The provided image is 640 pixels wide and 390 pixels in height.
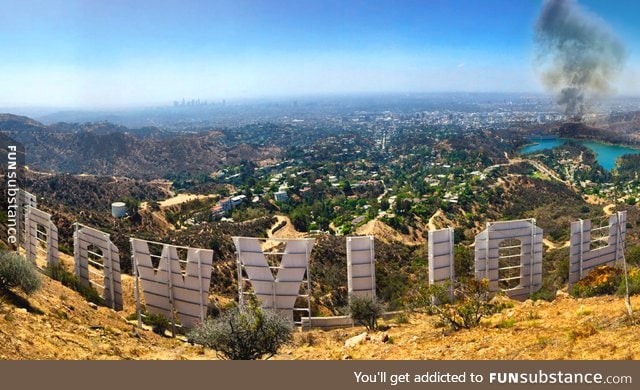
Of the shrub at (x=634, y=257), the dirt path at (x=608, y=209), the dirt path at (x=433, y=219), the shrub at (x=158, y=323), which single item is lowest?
the dirt path at (x=433, y=219)

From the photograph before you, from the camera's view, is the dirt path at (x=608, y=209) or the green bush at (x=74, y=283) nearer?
the green bush at (x=74, y=283)

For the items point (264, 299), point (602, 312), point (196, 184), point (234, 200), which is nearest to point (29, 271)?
point (264, 299)

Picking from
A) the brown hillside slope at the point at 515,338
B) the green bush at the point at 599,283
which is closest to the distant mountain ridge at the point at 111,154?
the brown hillside slope at the point at 515,338

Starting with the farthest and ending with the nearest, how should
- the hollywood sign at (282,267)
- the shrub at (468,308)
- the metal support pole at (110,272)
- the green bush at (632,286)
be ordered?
the metal support pole at (110,272) → the hollywood sign at (282,267) → the green bush at (632,286) → the shrub at (468,308)

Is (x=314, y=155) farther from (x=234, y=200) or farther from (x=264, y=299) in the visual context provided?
(x=264, y=299)

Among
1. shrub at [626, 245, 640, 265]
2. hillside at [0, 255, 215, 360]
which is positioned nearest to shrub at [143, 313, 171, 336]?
hillside at [0, 255, 215, 360]

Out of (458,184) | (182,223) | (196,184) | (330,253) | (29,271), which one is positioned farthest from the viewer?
(196,184)

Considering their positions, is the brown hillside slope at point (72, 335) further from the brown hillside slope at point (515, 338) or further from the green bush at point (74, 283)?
the brown hillside slope at point (515, 338)
